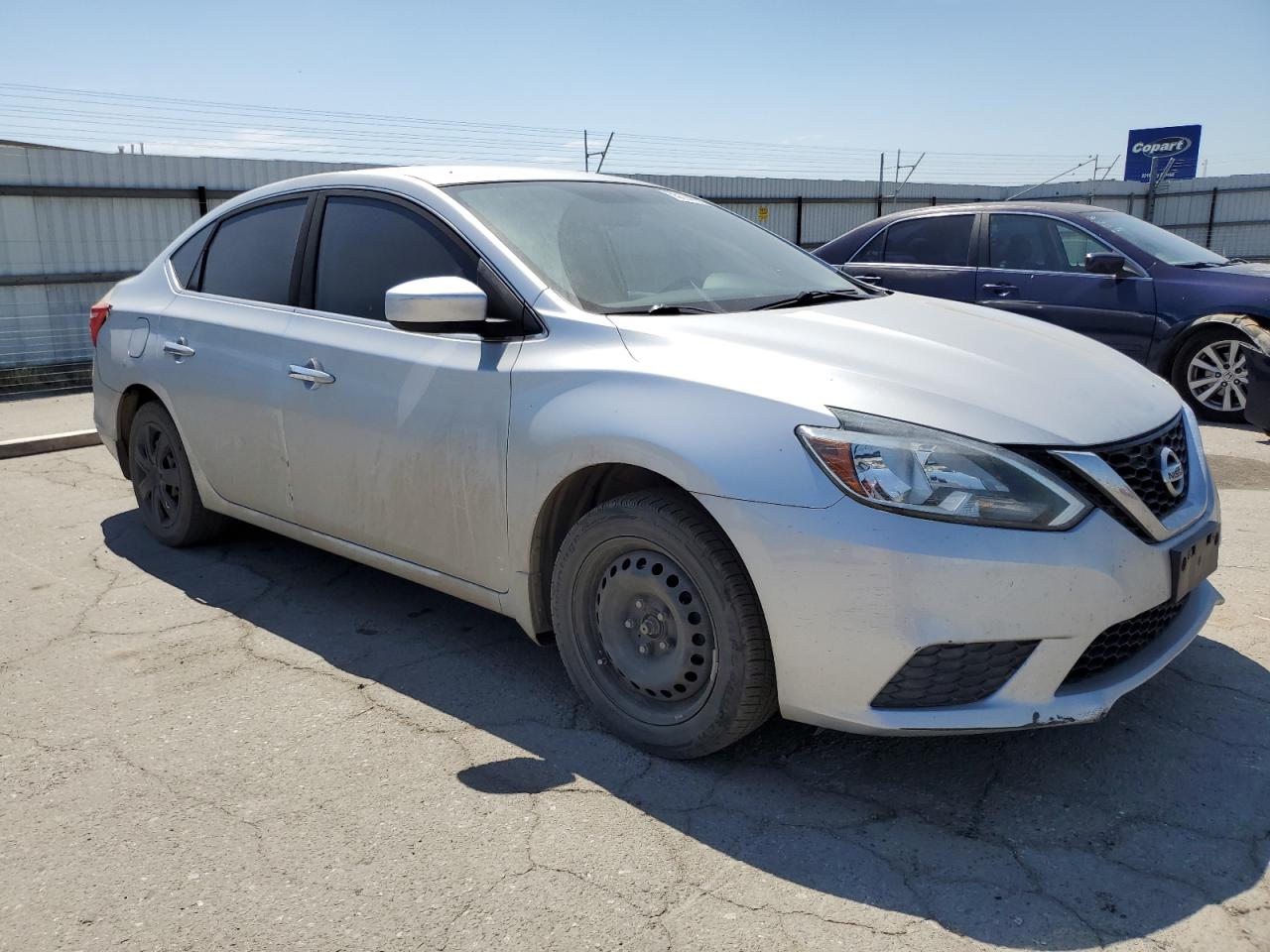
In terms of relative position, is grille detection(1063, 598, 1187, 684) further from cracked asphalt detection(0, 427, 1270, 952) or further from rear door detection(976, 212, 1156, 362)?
rear door detection(976, 212, 1156, 362)

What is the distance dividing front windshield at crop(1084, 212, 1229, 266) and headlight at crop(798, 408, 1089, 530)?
21.4ft

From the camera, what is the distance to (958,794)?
2.86m

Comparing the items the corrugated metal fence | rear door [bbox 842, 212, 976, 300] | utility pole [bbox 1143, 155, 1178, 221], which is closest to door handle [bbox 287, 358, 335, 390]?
rear door [bbox 842, 212, 976, 300]

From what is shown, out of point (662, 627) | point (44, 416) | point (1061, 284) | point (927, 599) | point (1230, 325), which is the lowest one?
point (44, 416)

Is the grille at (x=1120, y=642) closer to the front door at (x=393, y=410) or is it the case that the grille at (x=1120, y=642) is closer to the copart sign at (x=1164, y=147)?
the front door at (x=393, y=410)

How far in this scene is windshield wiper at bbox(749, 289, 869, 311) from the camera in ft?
11.5

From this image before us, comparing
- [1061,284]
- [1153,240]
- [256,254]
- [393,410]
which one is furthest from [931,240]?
[393,410]

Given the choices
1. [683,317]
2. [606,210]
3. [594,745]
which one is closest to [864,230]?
[606,210]

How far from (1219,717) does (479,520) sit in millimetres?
2279

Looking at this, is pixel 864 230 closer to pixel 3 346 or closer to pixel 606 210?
pixel 606 210

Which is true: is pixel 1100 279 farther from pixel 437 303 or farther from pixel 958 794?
pixel 437 303

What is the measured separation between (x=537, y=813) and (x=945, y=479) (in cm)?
132

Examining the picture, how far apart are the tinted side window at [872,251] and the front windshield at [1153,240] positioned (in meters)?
1.57

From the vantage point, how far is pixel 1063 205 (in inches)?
338
